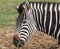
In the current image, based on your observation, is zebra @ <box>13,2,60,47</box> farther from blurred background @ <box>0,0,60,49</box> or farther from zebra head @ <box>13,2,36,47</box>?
blurred background @ <box>0,0,60,49</box>

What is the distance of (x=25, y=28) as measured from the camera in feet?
20.3

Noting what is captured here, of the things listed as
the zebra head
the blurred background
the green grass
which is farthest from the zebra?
the green grass

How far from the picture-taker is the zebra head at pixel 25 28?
6050 millimetres

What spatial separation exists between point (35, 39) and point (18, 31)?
11.7ft

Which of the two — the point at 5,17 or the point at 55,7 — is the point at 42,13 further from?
the point at 5,17

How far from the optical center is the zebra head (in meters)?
6.05

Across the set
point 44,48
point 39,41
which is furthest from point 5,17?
point 44,48

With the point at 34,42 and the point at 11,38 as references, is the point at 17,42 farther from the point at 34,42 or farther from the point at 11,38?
the point at 11,38

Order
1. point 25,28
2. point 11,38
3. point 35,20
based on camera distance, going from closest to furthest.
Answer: point 25,28, point 35,20, point 11,38

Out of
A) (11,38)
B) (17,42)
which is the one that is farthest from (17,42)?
(11,38)

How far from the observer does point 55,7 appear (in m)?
6.70

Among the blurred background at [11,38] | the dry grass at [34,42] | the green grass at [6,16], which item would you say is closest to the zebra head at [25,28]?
the blurred background at [11,38]

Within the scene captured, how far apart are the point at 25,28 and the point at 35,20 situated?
1.34 ft

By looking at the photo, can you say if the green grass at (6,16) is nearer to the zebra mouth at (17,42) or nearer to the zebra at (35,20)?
the zebra at (35,20)
